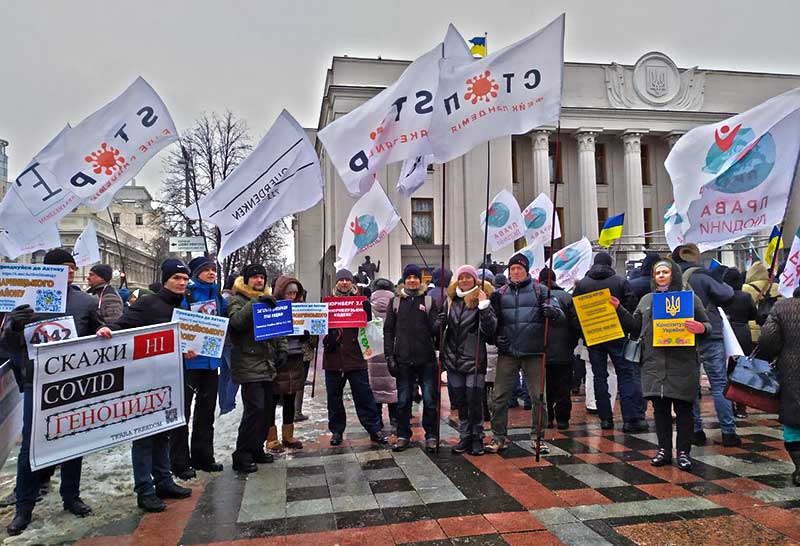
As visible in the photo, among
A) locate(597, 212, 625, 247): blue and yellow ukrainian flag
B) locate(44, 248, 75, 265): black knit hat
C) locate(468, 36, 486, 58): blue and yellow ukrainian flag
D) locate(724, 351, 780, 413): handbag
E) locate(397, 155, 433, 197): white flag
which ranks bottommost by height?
locate(724, 351, 780, 413): handbag

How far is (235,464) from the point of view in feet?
18.7

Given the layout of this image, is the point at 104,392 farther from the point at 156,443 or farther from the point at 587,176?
the point at 587,176

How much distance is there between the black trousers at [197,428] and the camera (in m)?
5.48

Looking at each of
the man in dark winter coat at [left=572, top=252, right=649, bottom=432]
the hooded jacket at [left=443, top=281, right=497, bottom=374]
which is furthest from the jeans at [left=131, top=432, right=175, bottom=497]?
the man in dark winter coat at [left=572, top=252, right=649, bottom=432]

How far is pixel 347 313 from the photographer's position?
679 centimetres

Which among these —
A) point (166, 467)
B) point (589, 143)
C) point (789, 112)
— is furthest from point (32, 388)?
point (589, 143)

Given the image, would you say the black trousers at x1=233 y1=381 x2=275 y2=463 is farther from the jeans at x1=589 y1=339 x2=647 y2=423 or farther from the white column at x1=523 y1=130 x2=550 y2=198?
the white column at x1=523 y1=130 x2=550 y2=198

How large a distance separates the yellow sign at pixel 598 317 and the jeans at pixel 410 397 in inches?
70.7

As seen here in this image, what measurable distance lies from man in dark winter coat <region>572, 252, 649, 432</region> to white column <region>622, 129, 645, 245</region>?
2941 cm

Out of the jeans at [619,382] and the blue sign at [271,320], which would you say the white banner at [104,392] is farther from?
the jeans at [619,382]

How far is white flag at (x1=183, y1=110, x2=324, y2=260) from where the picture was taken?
651 cm

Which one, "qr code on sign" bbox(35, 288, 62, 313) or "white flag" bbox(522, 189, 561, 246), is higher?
"white flag" bbox(522, 189, 561, 246)

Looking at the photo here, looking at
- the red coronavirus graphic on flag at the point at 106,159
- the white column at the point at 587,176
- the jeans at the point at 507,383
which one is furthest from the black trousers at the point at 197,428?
the white column at the point at 587,176

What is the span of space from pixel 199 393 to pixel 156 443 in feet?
2.26
